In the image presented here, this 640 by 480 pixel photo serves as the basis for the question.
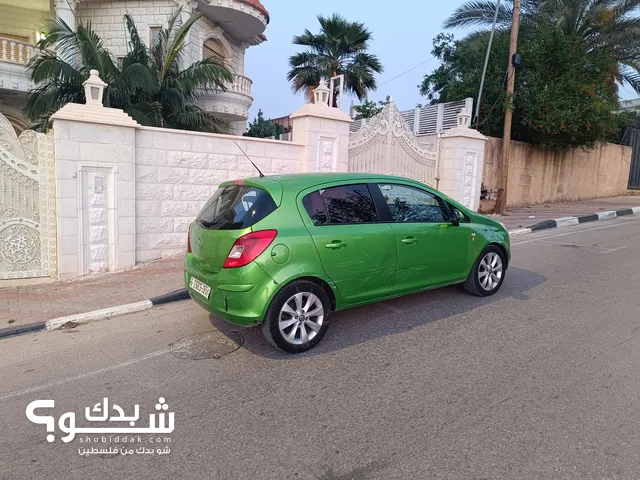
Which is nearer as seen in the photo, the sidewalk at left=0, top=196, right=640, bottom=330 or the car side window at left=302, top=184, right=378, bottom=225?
the car side window at left=302, top=184, right=378, bottom=225

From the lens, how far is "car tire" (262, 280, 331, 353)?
4113mm

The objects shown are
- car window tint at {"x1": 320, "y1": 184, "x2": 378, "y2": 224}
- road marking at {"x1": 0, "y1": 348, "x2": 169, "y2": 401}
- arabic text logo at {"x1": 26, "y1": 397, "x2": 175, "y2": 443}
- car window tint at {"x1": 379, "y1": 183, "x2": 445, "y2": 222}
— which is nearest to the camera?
arabic text logo at {"x1": 26, "y1": 397, "x2": 175, "y2": 443}

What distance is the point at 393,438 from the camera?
298 centimetres

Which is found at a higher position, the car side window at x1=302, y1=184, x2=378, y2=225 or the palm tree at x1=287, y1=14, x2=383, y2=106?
the palm tree at x1=287, y1=14, x2=383, y2=106

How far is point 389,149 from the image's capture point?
11156 mm

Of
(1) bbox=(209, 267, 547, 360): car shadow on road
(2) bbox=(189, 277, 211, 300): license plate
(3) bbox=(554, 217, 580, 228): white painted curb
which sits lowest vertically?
(1) bbox=(209, 267, 547, 360): car shadow on road

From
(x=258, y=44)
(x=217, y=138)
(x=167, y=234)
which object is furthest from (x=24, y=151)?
(x=258, y=44)

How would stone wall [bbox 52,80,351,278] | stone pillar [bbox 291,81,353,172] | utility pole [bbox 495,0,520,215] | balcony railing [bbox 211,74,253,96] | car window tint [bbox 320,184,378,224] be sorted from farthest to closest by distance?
1. balcony railing [bbox 211,74,253,96]
2. utility pole [bbox 495,0,520,215]
3. stone pillar [bbox 291,81,353,172]
4. stone wall [bbox 52,80,351,278]
5. car window tint [bbox 320,184,378,224]

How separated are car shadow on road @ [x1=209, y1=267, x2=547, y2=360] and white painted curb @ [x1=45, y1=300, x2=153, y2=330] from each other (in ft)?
3.61

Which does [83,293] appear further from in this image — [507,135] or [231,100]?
[507,135]

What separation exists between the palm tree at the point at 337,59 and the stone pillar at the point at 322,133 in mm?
12345

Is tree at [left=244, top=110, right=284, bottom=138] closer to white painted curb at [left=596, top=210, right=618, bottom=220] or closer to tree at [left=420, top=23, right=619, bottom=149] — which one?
tree at [left=420, top=23, right=619, bottom=149]

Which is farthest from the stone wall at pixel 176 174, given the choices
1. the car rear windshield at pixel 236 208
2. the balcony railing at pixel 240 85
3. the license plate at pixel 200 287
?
the balcony railing at pixel 240 85

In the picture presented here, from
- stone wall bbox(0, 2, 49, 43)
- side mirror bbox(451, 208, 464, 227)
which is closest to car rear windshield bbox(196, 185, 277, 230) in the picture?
side mirror bbox(451, 208, 464, 227)
